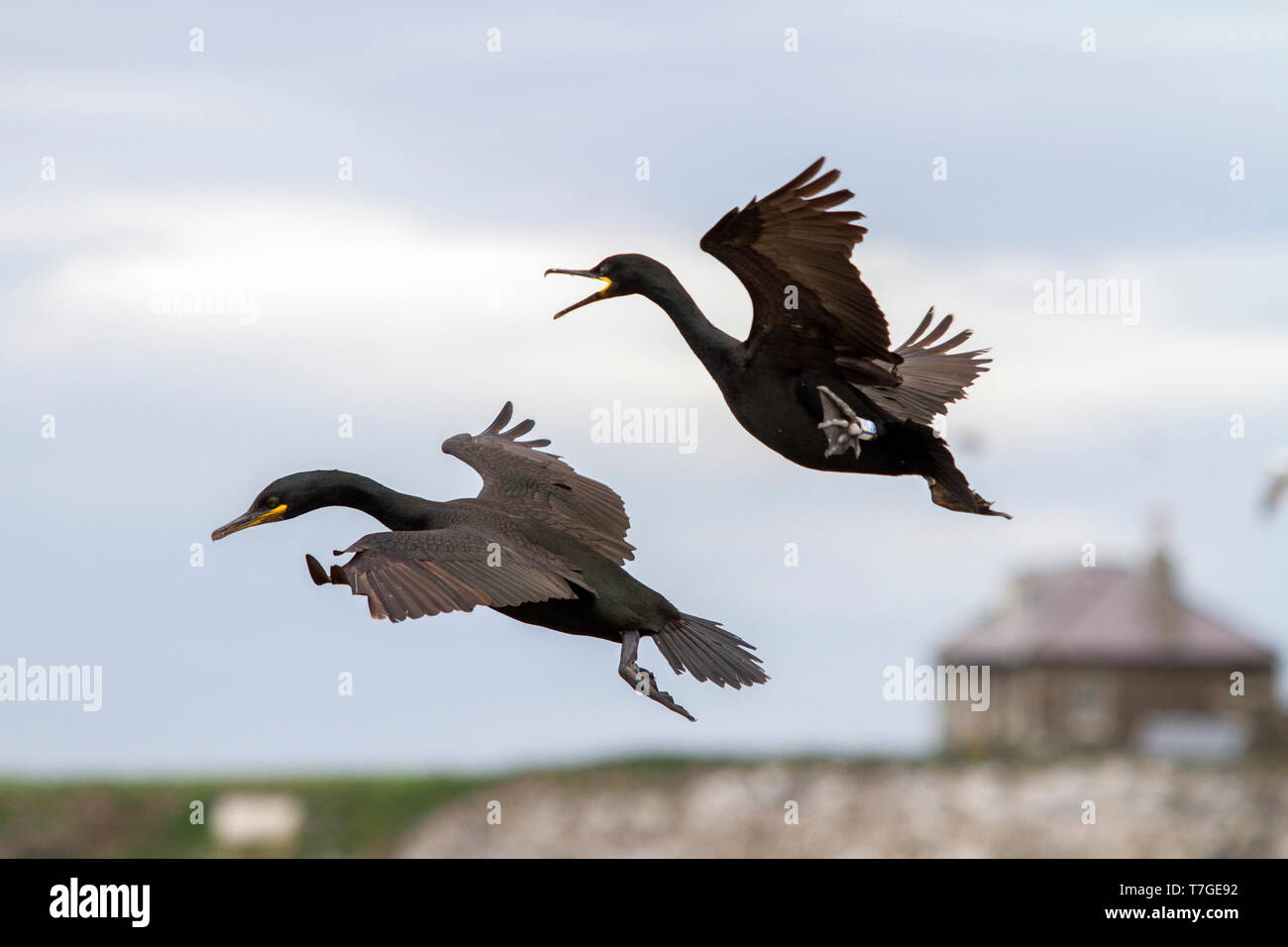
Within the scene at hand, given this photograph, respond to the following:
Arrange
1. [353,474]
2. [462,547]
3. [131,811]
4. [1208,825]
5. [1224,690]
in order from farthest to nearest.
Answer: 1. [1224,690]
2. [1208,825]
3. [131,811]
4. [353,474]
5. [462,547]

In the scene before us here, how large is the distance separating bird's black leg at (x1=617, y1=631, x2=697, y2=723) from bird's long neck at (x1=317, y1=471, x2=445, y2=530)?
1100 mm

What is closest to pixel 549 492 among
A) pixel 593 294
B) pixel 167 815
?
pixel 593 294

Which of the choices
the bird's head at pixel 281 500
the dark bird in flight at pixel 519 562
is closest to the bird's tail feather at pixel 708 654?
the dark bird in flight at pixel 519 562

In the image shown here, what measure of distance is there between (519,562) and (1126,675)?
A: 5896 centimetres

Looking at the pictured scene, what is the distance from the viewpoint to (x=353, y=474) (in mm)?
10180

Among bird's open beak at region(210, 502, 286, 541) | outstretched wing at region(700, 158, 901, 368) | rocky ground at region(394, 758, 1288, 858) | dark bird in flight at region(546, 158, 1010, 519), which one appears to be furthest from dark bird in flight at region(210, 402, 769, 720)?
rocky ground at region(394, 758, 1288, 858)

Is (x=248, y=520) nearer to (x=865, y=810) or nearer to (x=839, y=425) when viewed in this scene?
(x=839, y=425)

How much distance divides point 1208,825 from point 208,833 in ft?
91.3

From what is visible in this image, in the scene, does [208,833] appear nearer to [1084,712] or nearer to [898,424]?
[1084,712]

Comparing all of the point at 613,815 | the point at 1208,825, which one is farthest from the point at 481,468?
the point at 1208,825

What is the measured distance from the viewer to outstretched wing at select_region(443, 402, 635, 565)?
10.5 m

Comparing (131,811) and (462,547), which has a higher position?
(462,547)

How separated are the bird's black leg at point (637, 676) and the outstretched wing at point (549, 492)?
560 mm

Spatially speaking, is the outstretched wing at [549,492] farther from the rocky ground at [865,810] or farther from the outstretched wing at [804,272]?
the rocky ground at [865,810]
